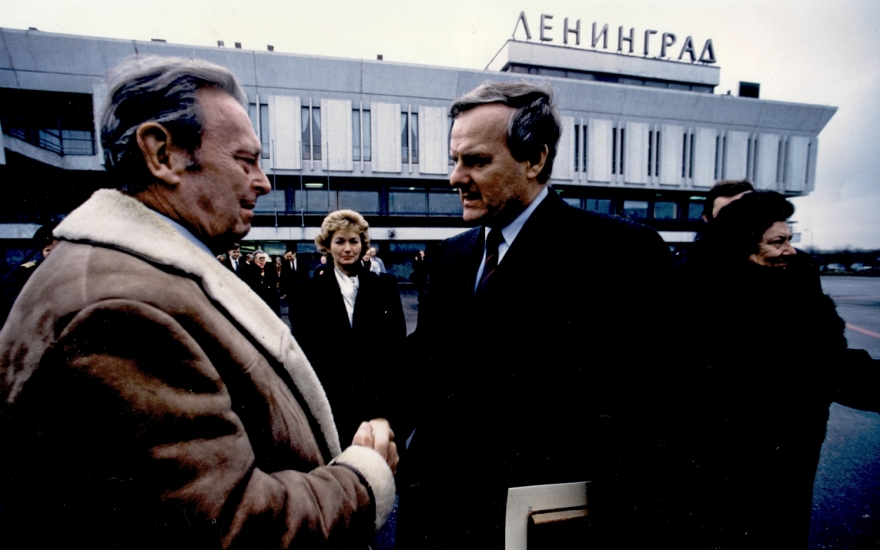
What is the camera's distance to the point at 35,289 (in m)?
0.76

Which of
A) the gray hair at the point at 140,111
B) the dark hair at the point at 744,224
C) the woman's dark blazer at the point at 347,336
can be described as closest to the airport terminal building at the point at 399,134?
the woman's dark blazer at the point at 347,336

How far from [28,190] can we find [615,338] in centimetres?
3015

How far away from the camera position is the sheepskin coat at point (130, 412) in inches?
26.9

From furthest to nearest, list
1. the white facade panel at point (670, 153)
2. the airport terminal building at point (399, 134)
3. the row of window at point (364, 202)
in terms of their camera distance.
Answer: the white facade panel at point (670, 153) < the row of window at point (364, 202) < the airport terminal building at point (399, 134)

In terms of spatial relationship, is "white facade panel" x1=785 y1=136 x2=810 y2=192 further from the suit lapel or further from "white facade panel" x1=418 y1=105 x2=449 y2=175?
the suit lapel

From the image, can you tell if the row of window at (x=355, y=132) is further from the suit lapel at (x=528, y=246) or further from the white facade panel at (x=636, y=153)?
the suit lapel at (x=528, y=246)

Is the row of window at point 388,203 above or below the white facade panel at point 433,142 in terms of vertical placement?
below

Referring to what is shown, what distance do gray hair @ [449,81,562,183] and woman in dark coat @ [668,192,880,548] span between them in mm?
976

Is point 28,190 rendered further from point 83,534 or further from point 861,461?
point 861,461

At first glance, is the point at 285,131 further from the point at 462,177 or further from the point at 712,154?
the point at 712,154

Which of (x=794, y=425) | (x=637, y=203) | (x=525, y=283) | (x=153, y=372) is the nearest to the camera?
(x=153, y=372)

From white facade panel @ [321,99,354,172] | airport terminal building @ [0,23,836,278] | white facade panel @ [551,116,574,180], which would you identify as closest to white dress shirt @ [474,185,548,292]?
airport terminal building @ [0,23,836,278]

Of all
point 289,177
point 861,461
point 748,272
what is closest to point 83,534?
point 748,272

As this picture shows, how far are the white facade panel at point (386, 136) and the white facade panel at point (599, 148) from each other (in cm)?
1326
